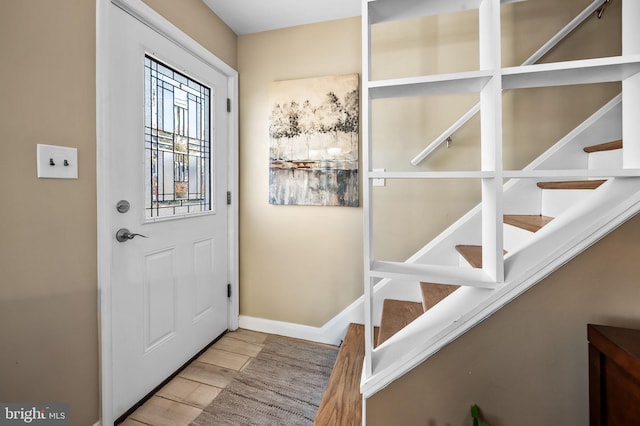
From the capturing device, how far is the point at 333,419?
43.4 inches

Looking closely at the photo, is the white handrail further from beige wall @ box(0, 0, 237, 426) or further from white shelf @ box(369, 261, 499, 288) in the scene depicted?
beige wall @ box(0, 0, 237, 426)

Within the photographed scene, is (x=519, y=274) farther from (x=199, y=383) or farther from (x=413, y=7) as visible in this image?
(x=199, y=383)

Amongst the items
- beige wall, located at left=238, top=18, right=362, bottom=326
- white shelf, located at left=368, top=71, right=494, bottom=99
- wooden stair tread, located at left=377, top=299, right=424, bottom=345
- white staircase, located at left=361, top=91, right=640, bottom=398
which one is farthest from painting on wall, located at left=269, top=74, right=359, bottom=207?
white staircase, located at left=361, top=91, right=640, bottom=398

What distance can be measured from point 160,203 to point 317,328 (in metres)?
1.35

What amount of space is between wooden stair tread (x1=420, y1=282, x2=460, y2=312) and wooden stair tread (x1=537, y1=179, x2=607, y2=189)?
64cm

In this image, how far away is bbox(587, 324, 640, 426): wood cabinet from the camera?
0.62 meters

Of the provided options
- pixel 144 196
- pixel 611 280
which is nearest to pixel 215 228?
pixel 144 196

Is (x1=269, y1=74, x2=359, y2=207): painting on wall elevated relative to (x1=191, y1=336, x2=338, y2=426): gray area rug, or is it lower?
elevated

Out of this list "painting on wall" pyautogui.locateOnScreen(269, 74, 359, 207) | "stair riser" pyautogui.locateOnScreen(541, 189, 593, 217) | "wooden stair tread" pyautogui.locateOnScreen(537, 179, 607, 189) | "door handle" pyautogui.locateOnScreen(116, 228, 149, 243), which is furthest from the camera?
"painting on wall" pyautogui.locateOnScreen(269, 74, 359, 207)

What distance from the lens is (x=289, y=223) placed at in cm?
210

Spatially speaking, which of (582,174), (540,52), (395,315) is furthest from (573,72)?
(395,315)

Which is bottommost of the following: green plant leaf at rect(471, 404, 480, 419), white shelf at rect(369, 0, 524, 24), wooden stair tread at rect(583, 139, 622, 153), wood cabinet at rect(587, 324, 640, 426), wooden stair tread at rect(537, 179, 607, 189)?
green plant leaf at rect(471, 404, 480, 419)

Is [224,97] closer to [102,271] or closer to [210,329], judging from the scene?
[102,271]

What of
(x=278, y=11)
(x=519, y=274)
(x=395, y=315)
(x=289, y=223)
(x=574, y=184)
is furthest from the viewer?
(x=289, y=223)
